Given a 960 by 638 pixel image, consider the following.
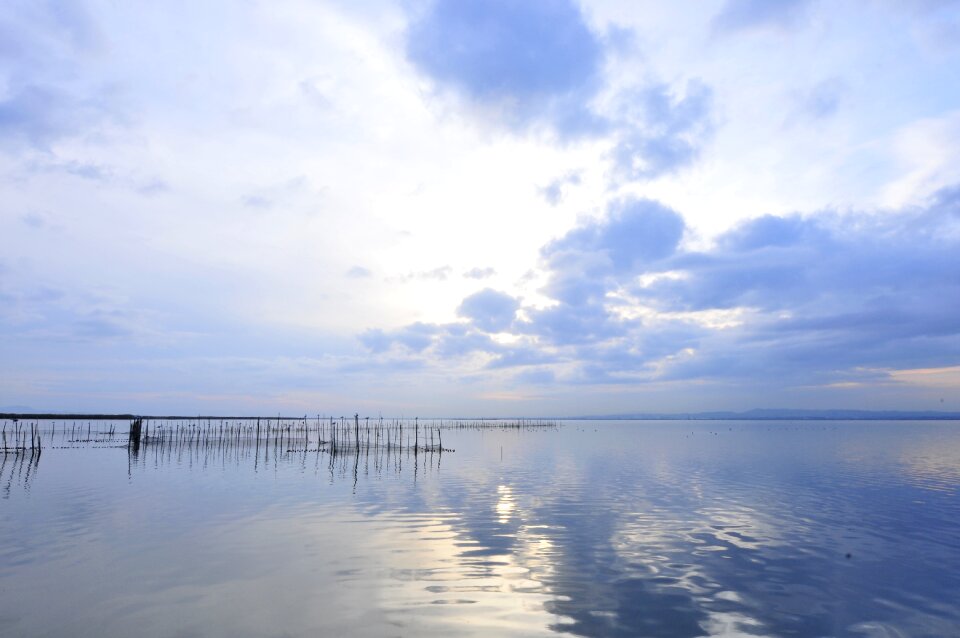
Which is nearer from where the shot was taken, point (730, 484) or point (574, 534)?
point (574, 534)

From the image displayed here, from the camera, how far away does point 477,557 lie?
1692 cm

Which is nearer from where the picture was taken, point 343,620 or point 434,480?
point 343,620

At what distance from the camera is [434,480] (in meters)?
35.9

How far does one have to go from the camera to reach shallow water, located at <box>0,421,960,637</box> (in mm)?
12047

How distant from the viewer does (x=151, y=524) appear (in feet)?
71.3

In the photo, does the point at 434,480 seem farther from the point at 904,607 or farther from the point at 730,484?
the point at 904,607

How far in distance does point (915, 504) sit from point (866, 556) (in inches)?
510

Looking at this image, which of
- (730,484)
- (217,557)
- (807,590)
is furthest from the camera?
(730,484)

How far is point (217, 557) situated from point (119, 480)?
23360 mm

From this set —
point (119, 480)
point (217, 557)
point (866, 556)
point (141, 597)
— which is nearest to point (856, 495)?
point (866, 556)

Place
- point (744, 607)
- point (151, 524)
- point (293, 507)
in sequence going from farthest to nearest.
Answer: point (293, 507), point (151, 524), point (744, 607)

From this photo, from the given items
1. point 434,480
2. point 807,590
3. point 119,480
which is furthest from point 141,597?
point 119,480

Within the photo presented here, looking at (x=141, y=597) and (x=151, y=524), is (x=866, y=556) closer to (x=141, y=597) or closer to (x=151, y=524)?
(x=141, y=597)

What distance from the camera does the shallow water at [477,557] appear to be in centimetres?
1205
